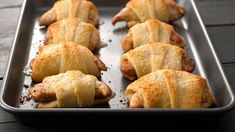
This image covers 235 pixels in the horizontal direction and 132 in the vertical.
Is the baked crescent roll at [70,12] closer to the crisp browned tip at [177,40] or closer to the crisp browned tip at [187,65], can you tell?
the crisp browned tip at [177,40]

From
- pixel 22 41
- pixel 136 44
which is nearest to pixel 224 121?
pixel 136 44

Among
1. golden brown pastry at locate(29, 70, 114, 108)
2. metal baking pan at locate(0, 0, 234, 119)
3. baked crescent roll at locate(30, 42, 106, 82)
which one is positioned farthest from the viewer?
baked crescent roll at locate(30, 42, 106, 82)

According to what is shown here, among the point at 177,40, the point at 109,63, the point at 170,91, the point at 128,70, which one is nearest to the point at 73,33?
the point at 109,63

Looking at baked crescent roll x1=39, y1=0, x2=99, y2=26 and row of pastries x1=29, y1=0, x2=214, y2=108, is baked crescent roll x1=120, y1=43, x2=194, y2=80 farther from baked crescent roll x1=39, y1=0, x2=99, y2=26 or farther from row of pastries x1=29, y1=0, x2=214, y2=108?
baked crescent roll x1=39, y1=0, x2=99, y2=26

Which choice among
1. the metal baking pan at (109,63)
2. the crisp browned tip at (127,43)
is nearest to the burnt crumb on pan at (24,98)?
the metal baking pan at (109,63)

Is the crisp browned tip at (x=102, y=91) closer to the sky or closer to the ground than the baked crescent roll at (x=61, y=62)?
closer to the ground

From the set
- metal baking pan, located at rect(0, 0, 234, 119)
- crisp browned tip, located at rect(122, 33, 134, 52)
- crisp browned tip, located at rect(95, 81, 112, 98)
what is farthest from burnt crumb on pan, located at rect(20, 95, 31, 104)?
crisp browned tip, located at rect(122, 33, 134, 52)
